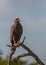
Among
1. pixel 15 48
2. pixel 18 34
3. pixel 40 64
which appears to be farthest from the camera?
pixel 18 34

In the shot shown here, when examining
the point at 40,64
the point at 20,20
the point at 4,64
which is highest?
the point at 20,20

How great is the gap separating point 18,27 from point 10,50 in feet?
4.64

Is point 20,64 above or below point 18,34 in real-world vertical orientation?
below

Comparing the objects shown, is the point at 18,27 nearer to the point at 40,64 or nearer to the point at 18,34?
the point at 18,34

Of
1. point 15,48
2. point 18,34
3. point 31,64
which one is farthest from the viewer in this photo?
point 31,64

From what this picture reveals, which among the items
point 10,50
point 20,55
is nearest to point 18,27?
point 10,50

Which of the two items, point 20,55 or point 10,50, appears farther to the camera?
point 10,50

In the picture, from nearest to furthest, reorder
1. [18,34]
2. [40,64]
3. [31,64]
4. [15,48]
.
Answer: [40,64] → [15,48] → [18,34] → [31,64]

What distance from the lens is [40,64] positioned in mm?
8461

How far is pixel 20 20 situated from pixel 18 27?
22 centimetres

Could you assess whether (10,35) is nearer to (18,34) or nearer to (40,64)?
(18,34)

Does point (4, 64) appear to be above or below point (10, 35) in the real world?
below

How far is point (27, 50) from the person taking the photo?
8492 millimetres

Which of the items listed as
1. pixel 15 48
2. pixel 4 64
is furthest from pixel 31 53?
pixel 4 64
